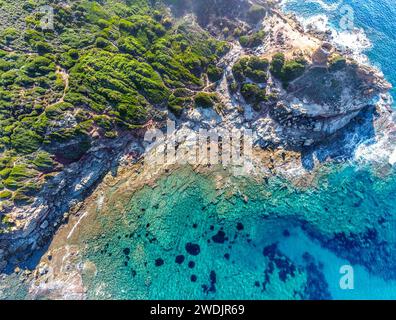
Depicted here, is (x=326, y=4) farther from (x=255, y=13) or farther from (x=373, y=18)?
(x=255, y=13)

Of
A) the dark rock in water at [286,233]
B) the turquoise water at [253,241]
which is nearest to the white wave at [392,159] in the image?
the turquoise water at [253,241]

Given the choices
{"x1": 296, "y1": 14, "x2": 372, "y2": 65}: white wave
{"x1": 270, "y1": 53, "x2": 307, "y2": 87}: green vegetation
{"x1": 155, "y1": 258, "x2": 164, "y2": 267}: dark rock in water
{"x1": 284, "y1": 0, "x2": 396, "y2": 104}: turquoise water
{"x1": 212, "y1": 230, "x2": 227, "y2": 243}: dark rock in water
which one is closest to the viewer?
{"x1": 155, "y1": 258, "x2": 164, "y2": 267}: dark rock in water

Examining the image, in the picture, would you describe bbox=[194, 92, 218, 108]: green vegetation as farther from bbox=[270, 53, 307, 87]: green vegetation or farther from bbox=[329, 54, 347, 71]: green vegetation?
bbox=[329, 54, 347, 71]: green vegetation

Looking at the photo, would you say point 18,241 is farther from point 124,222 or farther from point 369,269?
point 369,269

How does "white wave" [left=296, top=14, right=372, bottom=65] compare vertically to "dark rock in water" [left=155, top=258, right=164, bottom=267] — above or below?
above

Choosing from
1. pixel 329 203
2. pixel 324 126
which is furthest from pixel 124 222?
pixel 324 126

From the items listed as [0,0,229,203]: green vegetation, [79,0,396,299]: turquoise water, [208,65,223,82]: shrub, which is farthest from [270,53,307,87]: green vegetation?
[79,0,396,299]: turquoise water

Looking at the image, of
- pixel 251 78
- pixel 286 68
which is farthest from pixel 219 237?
pixel 286 68
